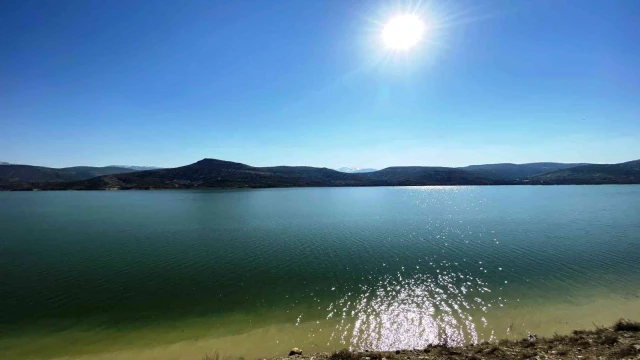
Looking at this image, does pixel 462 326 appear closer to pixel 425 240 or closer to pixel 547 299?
pixel 547 299

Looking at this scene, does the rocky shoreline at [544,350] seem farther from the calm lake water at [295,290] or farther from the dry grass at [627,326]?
the calm lake water at [295,290]

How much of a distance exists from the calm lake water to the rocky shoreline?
278 cm

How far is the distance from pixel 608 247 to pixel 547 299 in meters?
26.6

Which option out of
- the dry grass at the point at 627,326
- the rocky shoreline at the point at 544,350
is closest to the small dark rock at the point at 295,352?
the rocky shoreline at the point at 544,350

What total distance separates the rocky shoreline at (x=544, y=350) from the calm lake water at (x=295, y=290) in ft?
9.12

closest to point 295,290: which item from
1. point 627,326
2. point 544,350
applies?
point 544,350

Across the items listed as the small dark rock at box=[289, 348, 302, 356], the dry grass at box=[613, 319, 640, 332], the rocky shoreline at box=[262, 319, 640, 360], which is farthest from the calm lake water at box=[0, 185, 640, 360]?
the dry grass at box=[613, 319, 640, 332]

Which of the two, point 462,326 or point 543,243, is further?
point 543,243

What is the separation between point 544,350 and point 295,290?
57.2 feet

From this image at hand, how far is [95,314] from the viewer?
21.2 metres

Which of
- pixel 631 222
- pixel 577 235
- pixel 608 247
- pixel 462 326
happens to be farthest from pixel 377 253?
pixel 631 222

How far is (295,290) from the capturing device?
2544 cm

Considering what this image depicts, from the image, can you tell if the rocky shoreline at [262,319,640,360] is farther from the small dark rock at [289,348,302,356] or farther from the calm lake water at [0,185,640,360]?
the calm lake water at [0,185,640,360]

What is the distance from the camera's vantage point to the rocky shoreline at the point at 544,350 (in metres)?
12.1
